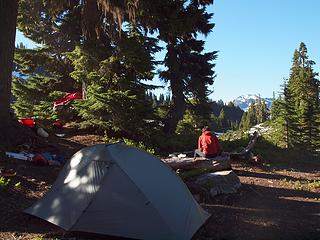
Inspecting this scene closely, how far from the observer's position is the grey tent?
7348mm

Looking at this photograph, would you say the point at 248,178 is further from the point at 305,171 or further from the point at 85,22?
the point at 85,22

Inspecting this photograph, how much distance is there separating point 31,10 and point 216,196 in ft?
39.5

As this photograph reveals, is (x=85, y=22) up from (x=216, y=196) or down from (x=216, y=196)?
up

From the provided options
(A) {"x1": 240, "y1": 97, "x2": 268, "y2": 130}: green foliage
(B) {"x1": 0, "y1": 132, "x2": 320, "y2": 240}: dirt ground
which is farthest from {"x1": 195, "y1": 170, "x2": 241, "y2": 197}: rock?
(A) {"x1": 240, "y1": 97, "x2": 268, "y2": 130}: green foliage

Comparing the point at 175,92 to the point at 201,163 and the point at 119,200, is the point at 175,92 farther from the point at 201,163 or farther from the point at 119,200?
the point at 119,200

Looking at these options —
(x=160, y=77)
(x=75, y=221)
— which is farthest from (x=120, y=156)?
(x=160, y=77)

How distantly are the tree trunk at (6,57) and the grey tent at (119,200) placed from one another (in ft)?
15.8

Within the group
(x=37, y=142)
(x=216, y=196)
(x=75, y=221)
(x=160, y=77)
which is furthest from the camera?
(x=160, y=77)

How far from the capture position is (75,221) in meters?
7.42

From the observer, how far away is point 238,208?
9.93 metres

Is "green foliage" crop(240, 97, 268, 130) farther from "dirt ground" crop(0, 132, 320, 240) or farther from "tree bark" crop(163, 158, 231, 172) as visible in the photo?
"dirt ground" crop(0, 132, 320, 240)

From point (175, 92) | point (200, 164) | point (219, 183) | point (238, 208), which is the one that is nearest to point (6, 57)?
point (200, 164)

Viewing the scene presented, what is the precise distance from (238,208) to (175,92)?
42.4ft

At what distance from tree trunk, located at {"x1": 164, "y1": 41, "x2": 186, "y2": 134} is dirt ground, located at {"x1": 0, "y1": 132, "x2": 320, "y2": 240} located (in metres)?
7.92
